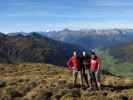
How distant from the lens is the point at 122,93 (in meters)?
29.9

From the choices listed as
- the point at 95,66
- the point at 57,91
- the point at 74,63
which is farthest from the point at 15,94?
the point at 95,66

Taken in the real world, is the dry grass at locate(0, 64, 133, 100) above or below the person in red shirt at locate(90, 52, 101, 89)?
below

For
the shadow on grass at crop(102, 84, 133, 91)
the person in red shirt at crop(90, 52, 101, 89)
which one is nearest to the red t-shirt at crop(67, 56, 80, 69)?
the person in red shirt at crop(90, 52, 101, 89)

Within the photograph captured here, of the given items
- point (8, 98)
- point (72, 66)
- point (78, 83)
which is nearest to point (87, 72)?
point (72, 66)

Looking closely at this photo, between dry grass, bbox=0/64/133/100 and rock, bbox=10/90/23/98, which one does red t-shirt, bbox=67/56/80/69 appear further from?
Result: rock, bbox=10/90/23/98

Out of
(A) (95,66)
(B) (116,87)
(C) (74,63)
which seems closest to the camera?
(A) (95,66)

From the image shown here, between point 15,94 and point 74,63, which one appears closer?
point 74,63

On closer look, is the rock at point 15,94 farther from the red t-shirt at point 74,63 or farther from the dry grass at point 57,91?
the red t-shirt at point 74,63

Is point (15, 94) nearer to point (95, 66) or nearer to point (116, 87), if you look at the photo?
point (95, 66)

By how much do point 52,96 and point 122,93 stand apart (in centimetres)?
621

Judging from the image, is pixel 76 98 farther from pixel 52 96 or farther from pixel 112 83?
pixel 112 83

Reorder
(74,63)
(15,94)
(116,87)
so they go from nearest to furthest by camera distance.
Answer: (74,63) < (15,94) < (116,87)

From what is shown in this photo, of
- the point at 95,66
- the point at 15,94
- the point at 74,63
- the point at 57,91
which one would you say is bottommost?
the point at 15,94

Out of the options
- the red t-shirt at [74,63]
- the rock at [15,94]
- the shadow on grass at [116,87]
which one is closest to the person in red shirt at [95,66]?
the red t-shirt at [74,63]
